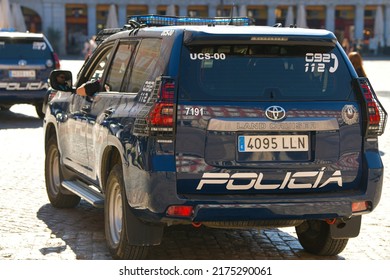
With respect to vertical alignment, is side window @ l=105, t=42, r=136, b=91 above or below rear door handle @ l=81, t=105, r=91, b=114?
above

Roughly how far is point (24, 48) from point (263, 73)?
14453 mm

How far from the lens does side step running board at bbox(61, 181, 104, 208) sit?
749 centimetres

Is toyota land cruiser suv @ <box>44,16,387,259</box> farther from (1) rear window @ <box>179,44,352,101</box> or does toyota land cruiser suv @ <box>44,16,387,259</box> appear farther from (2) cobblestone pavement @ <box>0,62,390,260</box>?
(2) cobblestone pavement @ <box>0,62,390,260</box>

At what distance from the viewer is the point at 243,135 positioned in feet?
20.9

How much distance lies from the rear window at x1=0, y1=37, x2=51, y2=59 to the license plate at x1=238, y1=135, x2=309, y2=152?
14.4m

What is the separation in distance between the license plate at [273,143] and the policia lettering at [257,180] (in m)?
0.15

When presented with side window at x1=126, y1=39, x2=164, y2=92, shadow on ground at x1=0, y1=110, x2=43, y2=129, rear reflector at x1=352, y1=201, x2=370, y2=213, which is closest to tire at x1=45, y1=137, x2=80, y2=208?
side window at x1=126, y1=39, x2=164, y2=92

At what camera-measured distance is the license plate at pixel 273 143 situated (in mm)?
6363

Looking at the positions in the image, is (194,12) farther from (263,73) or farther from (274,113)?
(274,113)

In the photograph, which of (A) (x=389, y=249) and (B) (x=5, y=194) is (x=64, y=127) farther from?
(A) (x=389, y=249)

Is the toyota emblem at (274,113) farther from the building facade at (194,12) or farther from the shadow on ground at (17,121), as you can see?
the building facade at (194,12)

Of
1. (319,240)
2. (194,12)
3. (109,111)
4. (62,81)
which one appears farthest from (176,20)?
(194,12)

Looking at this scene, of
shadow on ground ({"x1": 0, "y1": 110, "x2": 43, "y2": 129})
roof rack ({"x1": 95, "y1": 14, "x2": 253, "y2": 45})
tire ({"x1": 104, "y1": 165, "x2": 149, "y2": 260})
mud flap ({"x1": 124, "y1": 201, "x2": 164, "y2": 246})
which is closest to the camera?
mud flap ({"x1": 124, "y1": 201, "x2": 164, "y2": 246})

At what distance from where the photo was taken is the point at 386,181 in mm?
11602
